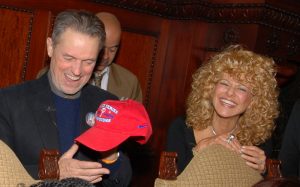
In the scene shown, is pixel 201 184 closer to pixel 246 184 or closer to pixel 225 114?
pixel 246 184

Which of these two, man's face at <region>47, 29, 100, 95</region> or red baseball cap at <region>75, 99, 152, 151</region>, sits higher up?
man's face at <region>47, 29, 100, 95</region>

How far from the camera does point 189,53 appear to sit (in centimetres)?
352

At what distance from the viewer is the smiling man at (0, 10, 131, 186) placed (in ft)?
5.55

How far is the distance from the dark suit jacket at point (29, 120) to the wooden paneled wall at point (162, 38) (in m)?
1.24

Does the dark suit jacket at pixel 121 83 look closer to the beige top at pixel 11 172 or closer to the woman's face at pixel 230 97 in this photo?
the woman's face at pixel 230 97

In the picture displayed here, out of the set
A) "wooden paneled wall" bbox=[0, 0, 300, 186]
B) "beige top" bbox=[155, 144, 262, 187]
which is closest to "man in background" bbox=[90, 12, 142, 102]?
"wooden paneled wall" bbox=[0, 0, 300, 186]

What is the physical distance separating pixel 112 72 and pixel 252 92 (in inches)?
33.2

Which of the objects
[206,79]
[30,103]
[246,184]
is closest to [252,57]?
[206,79]

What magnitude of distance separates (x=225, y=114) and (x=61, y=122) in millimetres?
794

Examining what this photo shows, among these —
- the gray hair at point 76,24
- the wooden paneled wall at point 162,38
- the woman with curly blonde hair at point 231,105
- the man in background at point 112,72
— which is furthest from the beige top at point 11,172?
the wooden paneled wall at point 162,38

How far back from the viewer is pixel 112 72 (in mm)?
2889

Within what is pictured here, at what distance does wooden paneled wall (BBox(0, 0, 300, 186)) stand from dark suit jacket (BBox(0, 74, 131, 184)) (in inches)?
48.8

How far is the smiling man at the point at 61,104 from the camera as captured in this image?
5.55ft

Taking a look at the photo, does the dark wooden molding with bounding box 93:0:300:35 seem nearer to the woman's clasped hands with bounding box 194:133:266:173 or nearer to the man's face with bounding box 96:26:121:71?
the man's face with bounding box 96:26:121:71
